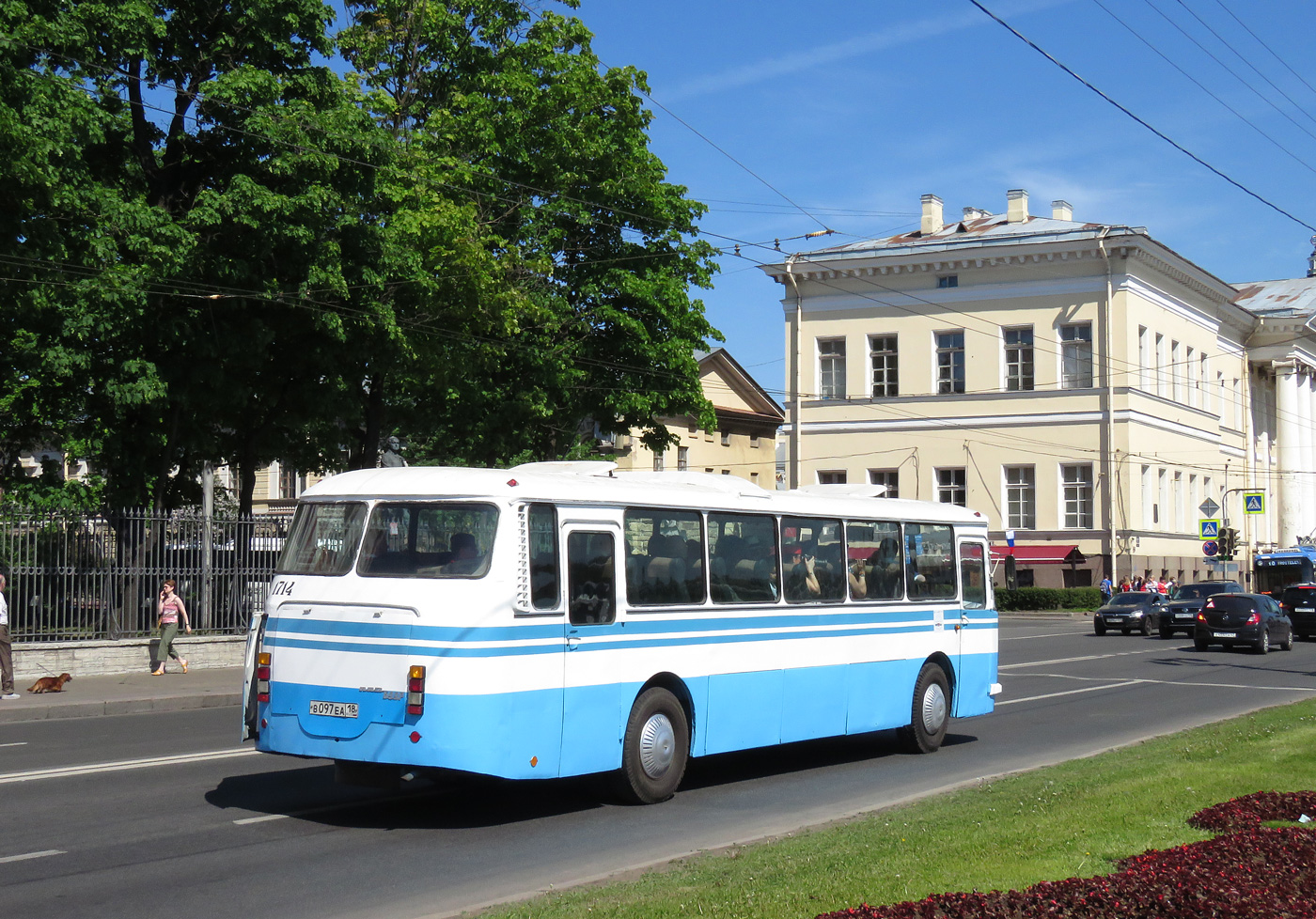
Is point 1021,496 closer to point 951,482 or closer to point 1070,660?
point 951,482

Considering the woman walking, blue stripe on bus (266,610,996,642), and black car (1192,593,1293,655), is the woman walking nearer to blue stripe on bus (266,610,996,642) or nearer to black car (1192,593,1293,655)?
blue stripe on bus (266,610,996,642)

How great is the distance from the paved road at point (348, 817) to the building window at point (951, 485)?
4678 cm

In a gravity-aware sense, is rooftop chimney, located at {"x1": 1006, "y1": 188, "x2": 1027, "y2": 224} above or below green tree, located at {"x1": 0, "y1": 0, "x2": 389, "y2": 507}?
above

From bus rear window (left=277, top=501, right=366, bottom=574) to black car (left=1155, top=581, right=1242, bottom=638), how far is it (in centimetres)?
3513

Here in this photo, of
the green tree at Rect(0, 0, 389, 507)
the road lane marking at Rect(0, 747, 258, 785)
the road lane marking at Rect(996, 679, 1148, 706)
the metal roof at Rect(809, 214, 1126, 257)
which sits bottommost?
the road lane marking at Rect(996, 679, 1148, 706)

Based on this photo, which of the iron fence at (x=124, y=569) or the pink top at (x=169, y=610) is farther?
the pink top at (x=169, y=610)

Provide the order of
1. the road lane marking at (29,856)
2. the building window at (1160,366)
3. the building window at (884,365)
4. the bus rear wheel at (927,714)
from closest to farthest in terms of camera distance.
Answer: the road lane marking at (29,856) < the bus rear wheel at (927,714) < the building window at (1160,366) < the building window at (884,365)

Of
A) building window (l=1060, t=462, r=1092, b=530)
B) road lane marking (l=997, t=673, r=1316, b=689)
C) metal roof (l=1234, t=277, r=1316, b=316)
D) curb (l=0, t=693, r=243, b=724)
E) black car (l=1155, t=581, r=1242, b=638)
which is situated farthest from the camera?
metal roof (l=1234, t=277, r=1316, b=316)

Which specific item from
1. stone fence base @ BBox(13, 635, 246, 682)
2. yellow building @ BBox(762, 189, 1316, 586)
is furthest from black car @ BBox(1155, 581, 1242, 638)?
stone fence base @ BBox(13, 635, 246, 682)

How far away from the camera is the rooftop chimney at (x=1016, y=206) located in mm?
67438

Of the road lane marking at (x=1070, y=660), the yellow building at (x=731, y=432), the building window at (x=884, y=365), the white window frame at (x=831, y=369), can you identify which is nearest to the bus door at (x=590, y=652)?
the road lane marking at (x=1070, y=660)

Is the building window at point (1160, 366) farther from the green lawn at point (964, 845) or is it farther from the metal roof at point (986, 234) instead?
the green lawn at point (964, 845)

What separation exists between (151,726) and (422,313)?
12172 mm

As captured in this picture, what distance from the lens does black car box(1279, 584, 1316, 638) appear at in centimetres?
4172
